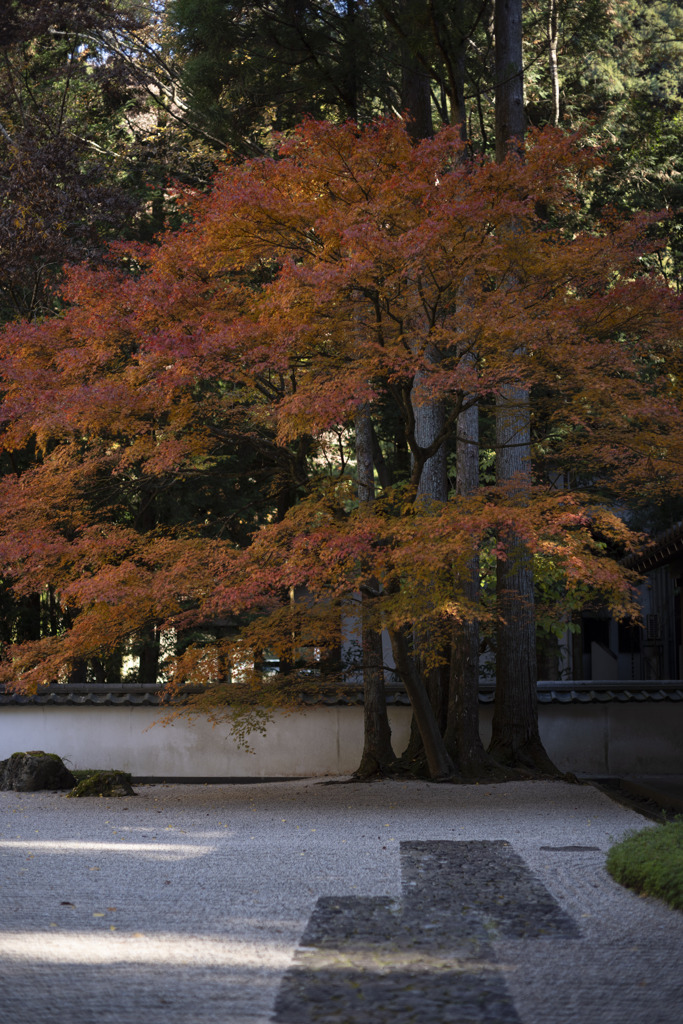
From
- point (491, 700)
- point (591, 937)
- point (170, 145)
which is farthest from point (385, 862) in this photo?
point (170, 145)

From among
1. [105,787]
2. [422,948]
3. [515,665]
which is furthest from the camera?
[515,665]

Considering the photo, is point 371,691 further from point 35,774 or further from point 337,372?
point 337,372

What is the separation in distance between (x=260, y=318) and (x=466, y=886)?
15.4 feet

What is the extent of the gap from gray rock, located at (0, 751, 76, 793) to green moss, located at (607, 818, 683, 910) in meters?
7.49

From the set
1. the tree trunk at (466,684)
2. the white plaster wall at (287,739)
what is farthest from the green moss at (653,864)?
the white plaster wall at (287,739)

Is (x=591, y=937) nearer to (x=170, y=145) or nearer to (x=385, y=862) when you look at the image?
(x=385, y=862)

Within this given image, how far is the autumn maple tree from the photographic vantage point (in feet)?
25.2

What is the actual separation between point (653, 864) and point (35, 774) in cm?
830

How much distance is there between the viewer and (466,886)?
18.0 feet

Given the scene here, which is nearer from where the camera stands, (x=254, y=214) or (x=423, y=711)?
(x=254, y=214)

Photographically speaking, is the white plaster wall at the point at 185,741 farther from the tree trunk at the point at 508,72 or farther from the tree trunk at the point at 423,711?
the tree trunk at the point at 508,72

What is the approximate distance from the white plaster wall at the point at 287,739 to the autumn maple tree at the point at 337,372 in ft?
9.33

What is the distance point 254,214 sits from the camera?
313 inches

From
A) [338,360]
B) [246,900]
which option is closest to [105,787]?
[338,360]
